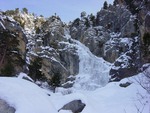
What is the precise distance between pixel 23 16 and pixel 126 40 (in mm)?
36354

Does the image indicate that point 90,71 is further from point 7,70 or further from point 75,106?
point 75,106

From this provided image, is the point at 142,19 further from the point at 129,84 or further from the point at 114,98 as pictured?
the point at 114,98

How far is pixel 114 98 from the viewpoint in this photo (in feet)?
63.1

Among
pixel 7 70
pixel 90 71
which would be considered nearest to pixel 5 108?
pixel 7 70

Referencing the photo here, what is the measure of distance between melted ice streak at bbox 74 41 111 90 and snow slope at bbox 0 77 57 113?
190 feet

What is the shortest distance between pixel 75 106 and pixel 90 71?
58.3 meters

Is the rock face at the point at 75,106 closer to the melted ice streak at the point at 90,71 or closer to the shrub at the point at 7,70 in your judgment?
the shrub at the point at 7,70

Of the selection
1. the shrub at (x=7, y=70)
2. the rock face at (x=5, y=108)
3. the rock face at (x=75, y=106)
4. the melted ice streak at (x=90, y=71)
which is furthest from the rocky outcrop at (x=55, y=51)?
the rock face at (x=5, y=108)

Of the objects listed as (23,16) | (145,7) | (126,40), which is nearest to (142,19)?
(145,7)

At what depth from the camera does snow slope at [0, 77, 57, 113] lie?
19.4ft

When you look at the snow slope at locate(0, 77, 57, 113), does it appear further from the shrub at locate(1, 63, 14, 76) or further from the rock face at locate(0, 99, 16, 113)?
the shrub at locate(1, 63, 14, 76)

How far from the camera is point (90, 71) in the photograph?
237 ft

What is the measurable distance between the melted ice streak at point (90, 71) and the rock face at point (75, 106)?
1954 inches

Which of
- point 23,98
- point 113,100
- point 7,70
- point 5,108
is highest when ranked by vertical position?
point 7,70
